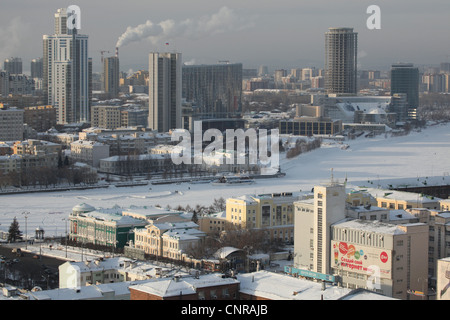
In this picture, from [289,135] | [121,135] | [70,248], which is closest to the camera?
[70,248]

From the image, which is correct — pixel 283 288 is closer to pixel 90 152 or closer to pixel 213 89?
pixel 90 152

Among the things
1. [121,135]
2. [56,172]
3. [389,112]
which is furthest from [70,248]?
[389,112]

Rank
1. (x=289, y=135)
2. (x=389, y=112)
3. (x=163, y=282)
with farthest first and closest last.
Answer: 1. (x=389, y=112)
2. (x=289, y=135)
3. (x=163, y=282)

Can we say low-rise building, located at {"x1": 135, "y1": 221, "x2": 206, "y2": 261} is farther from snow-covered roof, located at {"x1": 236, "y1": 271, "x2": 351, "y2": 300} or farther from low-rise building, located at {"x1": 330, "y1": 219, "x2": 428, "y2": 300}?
snow-covered roof, located at {"x1": 236, "y1": 271, "x2": 351, "y2": 300}

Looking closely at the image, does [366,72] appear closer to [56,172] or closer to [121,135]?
[121,135]

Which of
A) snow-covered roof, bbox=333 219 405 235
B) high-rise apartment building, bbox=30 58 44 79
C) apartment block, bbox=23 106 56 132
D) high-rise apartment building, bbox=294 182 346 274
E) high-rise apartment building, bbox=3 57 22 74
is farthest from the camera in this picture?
high-rise apartment building, bbox=30 58 44 79

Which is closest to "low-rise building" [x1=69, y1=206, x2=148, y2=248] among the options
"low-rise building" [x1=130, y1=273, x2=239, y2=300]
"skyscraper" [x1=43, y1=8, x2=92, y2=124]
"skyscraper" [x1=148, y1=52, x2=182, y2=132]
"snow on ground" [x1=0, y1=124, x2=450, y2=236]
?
"snow on ground" [x1=0, y1=124, x2=450, y2=236]

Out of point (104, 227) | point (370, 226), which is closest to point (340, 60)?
point (104, 227)
